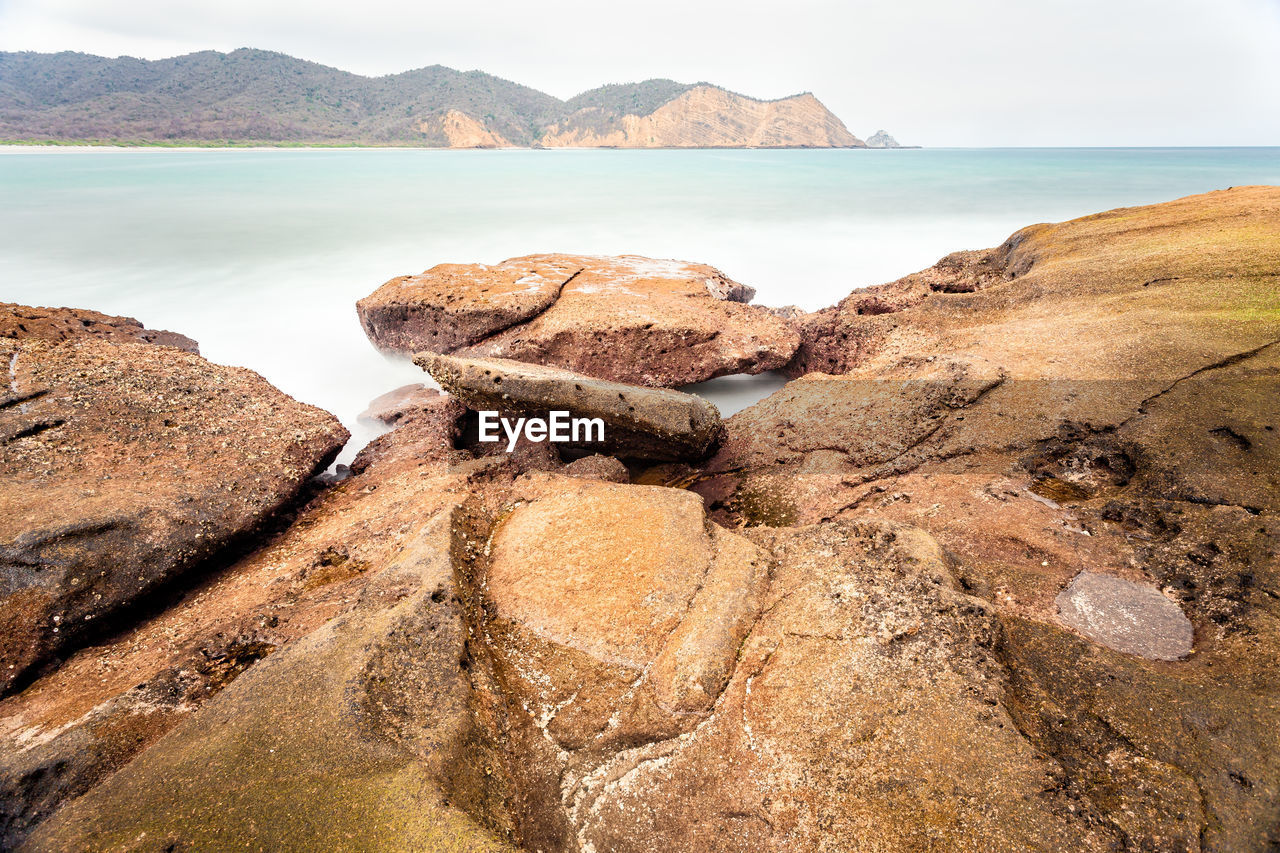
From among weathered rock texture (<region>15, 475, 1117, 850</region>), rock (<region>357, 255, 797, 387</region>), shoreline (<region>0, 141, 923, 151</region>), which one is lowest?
weathered rock texture (<region>15, 475, 1117, 850</region>)

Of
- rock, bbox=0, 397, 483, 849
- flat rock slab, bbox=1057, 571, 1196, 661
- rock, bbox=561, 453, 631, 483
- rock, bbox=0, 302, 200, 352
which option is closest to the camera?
rock, bbox=0, 397, 483, 849

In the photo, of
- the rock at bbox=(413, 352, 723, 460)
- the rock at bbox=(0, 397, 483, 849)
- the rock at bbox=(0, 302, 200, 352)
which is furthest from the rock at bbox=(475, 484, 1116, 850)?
the rock at bbox=(0, 302, 200, 352)

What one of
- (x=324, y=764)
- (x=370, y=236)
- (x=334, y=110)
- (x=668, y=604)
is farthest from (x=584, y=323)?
(x=334, y=110)

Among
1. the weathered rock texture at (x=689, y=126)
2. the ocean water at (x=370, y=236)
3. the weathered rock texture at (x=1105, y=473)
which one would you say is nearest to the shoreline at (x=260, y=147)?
the weathered rock texture at (x=689, y=126)

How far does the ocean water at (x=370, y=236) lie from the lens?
9.23 m

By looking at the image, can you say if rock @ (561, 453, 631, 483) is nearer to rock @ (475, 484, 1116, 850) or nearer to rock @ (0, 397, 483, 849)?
rock @ (0, 397, 483, 849)

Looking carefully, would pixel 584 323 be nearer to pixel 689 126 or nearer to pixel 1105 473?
pixel 1105 473

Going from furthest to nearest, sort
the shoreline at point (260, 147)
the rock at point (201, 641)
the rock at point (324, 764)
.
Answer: the shoreline at point (260, 147) < the rock at point (201, 641) < the rock at point (324, 764)

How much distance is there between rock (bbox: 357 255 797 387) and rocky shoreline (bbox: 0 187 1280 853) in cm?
133

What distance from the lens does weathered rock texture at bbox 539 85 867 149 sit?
296 ft

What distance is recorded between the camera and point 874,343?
5.89m

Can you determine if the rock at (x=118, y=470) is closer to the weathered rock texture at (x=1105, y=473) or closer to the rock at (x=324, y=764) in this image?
the rock at (x=324, y=764)

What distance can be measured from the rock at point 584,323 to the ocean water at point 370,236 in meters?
0.82

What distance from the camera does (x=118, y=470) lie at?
3471 mm
